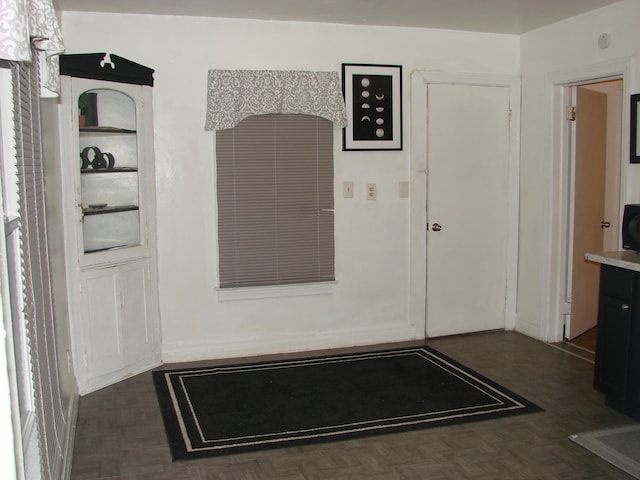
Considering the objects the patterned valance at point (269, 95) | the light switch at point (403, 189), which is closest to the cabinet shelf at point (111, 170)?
the patterned valance at point (269, 95)

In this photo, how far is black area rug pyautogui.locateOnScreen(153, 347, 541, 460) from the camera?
3193 mm

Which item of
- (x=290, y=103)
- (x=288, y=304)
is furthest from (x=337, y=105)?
(x=288, y=304)

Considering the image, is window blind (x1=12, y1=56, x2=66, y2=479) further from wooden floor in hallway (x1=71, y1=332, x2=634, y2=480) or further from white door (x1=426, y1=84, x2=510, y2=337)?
white door (x1=426, y1=84, x2=510, y2=337)

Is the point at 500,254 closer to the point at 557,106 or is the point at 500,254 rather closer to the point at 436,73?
the point at 557,106

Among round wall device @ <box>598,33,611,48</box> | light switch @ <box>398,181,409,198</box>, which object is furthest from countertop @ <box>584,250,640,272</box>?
light switch @ <box>398,181,409,198</box>

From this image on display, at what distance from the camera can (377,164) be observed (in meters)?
4.69

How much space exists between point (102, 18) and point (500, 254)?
3.48 meters

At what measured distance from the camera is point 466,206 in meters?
4.95

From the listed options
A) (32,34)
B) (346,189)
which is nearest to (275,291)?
(346,189)

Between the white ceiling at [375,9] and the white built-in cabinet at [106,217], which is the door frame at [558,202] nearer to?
the white ceiling at [375,9]

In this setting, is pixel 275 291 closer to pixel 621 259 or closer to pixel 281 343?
pixel 281 343

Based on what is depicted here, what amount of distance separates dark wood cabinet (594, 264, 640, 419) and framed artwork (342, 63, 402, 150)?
6.20ft

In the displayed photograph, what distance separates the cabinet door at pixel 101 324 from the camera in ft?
12.5

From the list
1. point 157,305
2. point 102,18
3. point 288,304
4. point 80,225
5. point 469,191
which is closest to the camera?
point 80,225
